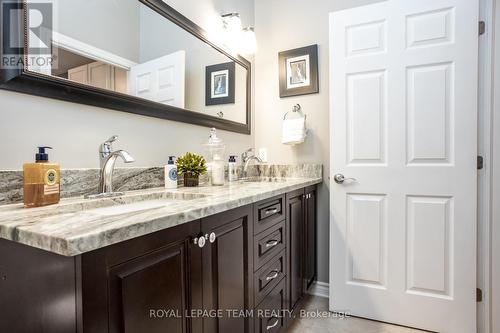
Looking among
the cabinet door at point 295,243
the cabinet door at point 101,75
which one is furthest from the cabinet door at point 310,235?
the cabinet door at point 101,75

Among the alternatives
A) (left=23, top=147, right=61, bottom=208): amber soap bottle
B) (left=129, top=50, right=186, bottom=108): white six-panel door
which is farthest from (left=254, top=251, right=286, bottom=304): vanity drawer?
(left=129, top=50, right=186, bottom=108): white six-panel door

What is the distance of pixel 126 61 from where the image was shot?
1.19 m

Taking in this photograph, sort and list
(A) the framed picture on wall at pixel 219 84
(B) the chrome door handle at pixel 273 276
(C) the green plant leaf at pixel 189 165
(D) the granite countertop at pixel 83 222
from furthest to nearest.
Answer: (A) the framed picture on wall at pixel 219 84 < (C) the green plant leaf at pixel 189 165 < (B) the chrome door handle at pixel 273 276 < (D) the granite countertop at pixel 83 222

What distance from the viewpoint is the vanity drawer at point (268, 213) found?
120cm

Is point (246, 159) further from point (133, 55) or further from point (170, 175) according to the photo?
point (133, 55)

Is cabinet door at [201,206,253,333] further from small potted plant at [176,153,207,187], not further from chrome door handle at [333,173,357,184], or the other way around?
chrome door handle at [333,173,357,184]

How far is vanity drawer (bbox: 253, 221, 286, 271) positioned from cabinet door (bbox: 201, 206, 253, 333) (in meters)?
0.06

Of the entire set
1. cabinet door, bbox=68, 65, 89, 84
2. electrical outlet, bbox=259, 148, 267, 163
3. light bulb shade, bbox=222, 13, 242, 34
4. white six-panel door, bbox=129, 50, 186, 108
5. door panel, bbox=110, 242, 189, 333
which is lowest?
door panel, bbox=110, 242, 189, 333

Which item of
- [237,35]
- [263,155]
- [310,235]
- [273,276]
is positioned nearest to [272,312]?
[273,276]

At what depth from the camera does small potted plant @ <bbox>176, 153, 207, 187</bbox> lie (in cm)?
142

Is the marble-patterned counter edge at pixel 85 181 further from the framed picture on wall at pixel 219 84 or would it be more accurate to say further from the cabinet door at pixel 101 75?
the framed picture on wall at pixel 219 84

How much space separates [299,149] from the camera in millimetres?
2168

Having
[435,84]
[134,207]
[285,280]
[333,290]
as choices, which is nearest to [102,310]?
[134,207]

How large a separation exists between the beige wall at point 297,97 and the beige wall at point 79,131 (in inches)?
32.8
